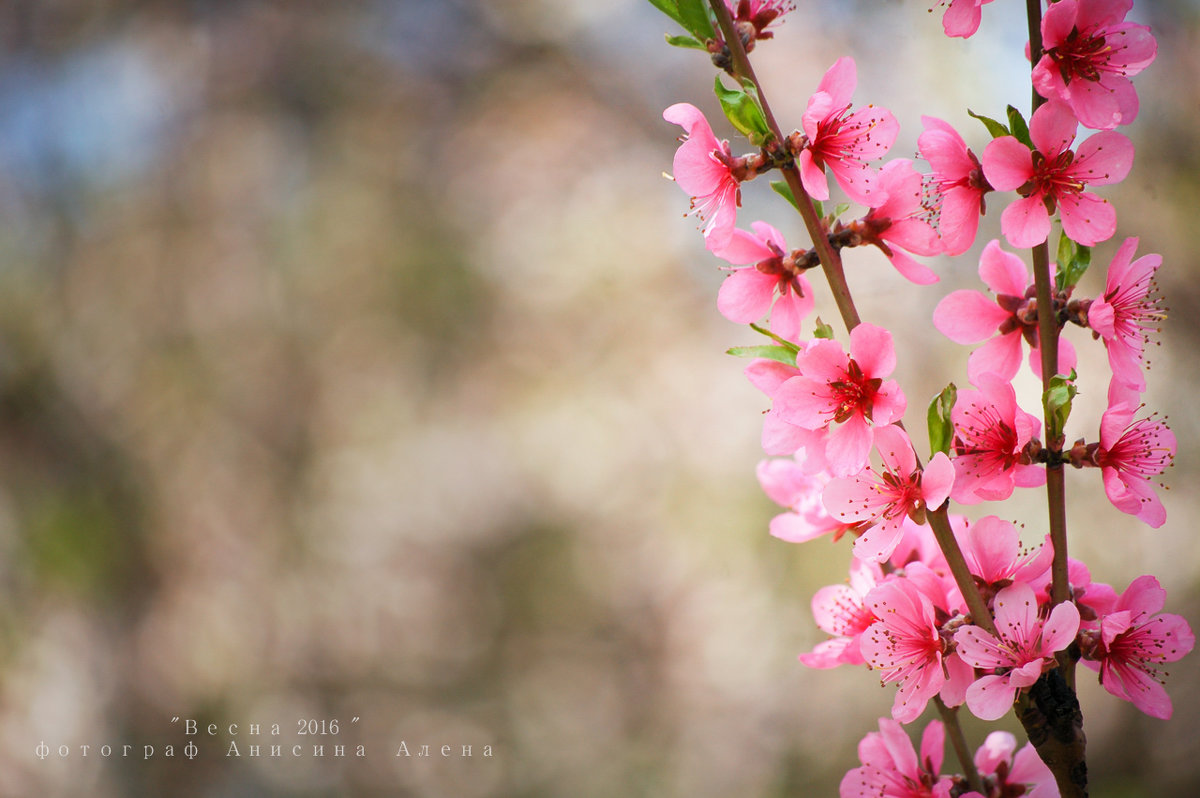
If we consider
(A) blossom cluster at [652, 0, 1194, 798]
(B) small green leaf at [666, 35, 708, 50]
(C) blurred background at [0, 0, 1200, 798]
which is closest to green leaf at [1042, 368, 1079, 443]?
(A) blossom cluster at [652, 0, 1194, 798]

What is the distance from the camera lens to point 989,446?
0.34m

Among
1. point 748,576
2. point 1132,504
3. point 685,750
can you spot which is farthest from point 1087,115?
point 685,750

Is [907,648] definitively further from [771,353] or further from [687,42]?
[687,42]

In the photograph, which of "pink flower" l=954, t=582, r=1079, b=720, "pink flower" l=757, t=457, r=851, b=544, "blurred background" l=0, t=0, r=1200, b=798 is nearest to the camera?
"pink flower" l=954, t=582, r=1079, b=720

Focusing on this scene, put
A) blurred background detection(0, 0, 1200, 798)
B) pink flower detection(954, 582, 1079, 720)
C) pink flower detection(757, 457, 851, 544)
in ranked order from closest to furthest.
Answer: pink flower detection(954, 582, 1079, 720) < pink flower detection(757, 457, 851, 544) < blurred background detection(0, 0, 1200, 798)

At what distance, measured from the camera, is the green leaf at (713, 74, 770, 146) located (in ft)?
1.08

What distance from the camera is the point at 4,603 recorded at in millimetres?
1534

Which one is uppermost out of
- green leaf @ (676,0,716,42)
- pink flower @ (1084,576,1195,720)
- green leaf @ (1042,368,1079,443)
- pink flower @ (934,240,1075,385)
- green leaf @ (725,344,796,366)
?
green leaf @ (676,0,716,42)

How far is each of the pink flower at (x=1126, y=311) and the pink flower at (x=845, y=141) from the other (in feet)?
0.37

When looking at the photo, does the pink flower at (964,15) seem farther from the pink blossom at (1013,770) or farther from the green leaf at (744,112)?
the pink blossom at (1013,770)

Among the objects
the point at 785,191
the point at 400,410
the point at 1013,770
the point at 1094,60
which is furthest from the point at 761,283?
the point at 400,410

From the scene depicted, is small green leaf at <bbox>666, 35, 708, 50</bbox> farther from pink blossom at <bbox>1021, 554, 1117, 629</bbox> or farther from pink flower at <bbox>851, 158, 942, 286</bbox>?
pink blossom at <bbox>1021, 554, 1117, 629</bbox>

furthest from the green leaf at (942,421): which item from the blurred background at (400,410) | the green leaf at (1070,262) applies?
the blurred background at (400,410)

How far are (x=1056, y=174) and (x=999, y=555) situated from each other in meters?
0.17
